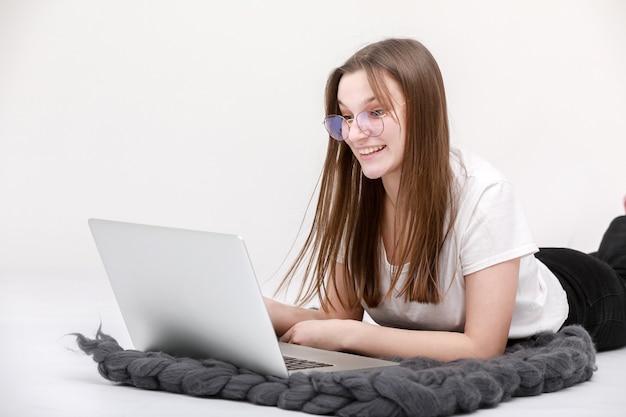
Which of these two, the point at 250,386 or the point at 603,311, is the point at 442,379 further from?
the point at 603,311

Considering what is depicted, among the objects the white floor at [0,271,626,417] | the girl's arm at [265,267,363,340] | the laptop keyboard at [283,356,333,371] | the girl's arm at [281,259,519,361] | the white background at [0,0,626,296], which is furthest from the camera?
the white background at [0,0,626,296]

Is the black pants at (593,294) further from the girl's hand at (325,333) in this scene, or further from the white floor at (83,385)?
the girl's hand at (325,333)

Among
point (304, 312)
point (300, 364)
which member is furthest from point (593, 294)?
point (300, 364)

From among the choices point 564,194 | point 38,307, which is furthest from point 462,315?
point 564,194

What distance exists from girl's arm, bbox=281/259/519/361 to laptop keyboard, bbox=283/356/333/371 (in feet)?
0.48

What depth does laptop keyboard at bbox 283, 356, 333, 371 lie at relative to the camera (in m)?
2.13

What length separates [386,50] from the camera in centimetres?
244

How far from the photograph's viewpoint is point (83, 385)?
2.28m

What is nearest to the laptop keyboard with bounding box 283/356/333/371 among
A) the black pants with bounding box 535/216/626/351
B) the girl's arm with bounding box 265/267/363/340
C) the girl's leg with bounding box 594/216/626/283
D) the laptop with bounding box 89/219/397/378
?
the laptop with bounding box 89/219/397/378

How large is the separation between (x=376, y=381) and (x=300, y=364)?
28cm

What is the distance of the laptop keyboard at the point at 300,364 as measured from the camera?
2.13 m

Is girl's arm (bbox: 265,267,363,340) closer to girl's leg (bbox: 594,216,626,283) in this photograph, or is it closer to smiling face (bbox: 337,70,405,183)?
smiling face (bbox: 337,70,405,183)

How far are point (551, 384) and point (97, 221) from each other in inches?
40.3

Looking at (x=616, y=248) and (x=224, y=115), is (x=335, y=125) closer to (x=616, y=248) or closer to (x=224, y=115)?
(x=616, y=248)
